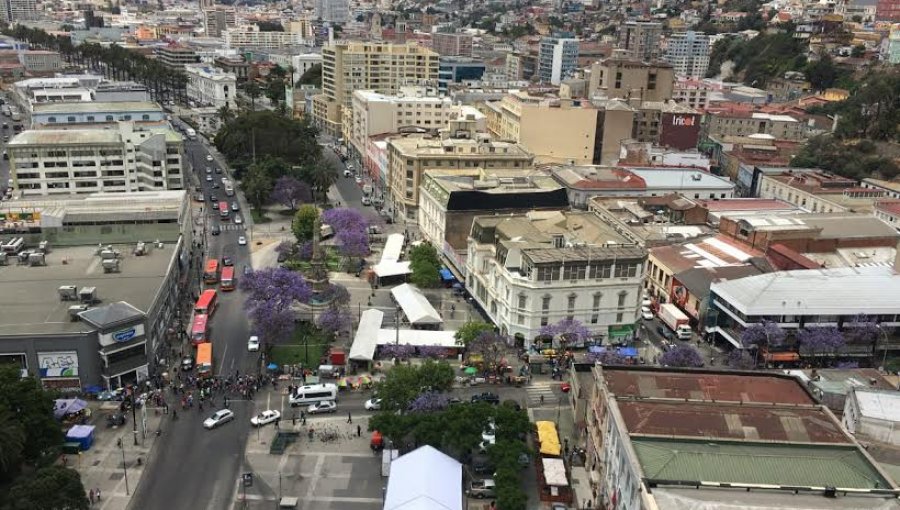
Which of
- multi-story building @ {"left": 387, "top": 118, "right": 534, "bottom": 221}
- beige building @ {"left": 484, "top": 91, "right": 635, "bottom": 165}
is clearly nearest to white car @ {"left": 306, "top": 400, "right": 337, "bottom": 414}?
multi-story building @ {"left": 387, "top": 118, "right": 534, "bottom": 221}

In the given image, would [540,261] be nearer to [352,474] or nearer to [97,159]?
[352,474]

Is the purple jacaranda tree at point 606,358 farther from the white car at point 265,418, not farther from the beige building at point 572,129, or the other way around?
the beige building at point 572,129

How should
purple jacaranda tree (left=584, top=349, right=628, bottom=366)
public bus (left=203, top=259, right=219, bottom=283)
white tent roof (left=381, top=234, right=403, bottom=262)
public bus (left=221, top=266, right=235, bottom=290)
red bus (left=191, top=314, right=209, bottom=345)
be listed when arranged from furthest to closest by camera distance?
white tent roof (left=381, top=234, right=403, bottom=262)
public bus (left=203, top=259, right=219, bottom=283)
public bus (left=221, top=266, right=235, bottom=290)
red bus (left=191, top=314, right=209, bottom=345)
purple jacaranda tree (left=584, top=349, right=628, bottom=366)

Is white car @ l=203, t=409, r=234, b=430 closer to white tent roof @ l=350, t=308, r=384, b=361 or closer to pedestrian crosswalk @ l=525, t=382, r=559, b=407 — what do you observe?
white tent roof @ l=350, t=308, r=384, b=361

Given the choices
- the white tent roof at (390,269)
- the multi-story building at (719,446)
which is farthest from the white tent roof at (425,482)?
the white tent roof at (390,269)

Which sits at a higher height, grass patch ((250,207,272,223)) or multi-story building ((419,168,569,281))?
multi-story building ((419,168,569,281))

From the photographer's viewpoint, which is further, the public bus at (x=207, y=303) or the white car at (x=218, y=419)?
the public bus at (x=207, y=303)

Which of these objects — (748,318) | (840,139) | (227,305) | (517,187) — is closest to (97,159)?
(227,305)
